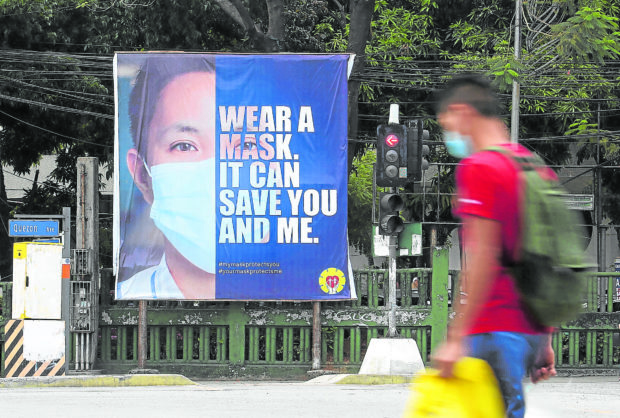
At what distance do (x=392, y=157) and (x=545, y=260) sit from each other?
950cm

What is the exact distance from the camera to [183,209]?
15.3 metres

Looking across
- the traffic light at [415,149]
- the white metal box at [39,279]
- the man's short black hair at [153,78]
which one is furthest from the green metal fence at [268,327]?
the man's short black hair at [153,78]

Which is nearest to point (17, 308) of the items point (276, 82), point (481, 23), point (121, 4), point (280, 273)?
point (280, 273)

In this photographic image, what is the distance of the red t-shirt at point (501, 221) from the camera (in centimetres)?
414

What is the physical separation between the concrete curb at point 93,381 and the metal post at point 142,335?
5.74ft

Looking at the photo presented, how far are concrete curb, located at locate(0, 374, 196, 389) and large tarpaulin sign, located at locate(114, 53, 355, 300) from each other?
196 centimetres

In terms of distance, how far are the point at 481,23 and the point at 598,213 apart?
563 cm

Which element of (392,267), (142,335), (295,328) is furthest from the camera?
(295,328)

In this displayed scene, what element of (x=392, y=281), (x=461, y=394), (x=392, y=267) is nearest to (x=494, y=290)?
(x=461, y=394)

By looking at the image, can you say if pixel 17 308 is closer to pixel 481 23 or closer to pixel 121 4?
pixel 121 4

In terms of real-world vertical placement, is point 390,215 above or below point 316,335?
above

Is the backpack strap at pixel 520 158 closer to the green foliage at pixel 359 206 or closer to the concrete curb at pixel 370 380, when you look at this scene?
the concrete curb at pixel 370 380

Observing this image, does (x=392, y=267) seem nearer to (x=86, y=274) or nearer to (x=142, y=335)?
(x=142, y=335)

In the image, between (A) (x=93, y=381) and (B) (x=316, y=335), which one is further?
(B) (x=316, y=335)
